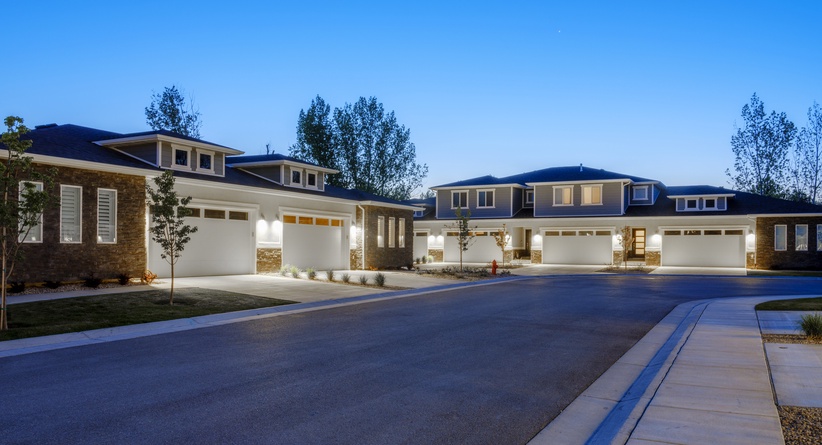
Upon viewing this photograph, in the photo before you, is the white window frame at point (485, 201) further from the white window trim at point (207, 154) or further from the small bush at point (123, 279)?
the small bush at point (123, 279)

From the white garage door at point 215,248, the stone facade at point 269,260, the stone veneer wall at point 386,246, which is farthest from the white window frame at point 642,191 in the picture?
the white garage door at point 215,248

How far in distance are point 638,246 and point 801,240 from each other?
10694 millimetres

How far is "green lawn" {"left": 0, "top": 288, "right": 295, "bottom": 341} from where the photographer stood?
12.0 metres

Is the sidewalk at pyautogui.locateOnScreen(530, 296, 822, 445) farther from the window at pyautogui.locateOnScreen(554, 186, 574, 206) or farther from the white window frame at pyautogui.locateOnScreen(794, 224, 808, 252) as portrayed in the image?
the window at pyautogui.locateOnScreen(554, 186, 574, 206)

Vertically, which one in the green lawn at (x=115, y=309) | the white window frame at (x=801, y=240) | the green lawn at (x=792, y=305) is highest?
the white window frame at (x=801, y=240)

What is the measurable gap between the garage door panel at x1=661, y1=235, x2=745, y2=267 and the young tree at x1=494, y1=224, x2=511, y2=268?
10331mm

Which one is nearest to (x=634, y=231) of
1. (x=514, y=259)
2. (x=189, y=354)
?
(x=514, y=259)

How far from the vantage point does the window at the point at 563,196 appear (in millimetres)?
42406

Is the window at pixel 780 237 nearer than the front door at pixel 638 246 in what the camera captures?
Yes

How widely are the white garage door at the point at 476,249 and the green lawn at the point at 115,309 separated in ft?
92.9

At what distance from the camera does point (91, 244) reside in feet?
61.5

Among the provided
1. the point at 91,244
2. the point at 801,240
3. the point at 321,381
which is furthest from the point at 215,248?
the point at 801,240

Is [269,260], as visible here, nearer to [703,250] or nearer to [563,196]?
[563,196]

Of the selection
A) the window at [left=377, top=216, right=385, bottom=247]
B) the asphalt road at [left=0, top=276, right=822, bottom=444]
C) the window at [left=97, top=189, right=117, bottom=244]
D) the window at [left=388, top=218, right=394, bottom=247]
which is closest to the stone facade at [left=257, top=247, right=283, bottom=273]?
the window at [left=97, top=189, right=117, bottom=244]
